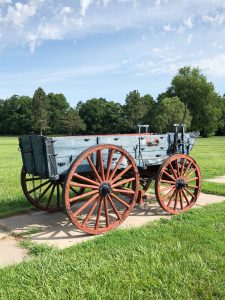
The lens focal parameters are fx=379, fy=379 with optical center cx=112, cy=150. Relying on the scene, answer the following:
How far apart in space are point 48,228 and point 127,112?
71036 mm

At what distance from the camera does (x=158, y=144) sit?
699cm

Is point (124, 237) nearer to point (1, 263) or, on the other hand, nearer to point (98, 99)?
point (1, 263)

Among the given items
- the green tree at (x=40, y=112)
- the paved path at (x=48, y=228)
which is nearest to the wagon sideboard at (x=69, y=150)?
the paved path at (x=48, y=228)

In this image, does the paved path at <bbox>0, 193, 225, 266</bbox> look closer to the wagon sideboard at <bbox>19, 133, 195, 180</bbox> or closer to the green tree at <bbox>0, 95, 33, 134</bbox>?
the wagon sideboard at <bbox>19, 133, 195, 180</bbox>

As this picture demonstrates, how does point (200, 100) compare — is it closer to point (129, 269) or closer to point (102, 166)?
point (102, 166)

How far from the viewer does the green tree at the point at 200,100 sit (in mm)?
62250

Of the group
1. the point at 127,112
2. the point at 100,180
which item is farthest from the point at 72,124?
the point at 100,180

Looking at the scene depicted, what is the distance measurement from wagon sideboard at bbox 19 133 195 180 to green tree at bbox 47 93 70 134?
253 ft

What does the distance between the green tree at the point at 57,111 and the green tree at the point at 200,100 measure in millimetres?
29577

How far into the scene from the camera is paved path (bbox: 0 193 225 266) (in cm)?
A: 520

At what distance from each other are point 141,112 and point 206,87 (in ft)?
51.1

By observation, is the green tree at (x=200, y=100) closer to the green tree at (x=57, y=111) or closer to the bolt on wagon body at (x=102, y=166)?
the green tree at (x=57, y=111)

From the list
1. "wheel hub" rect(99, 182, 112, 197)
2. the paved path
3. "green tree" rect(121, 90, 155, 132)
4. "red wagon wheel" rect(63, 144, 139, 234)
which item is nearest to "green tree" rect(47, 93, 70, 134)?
"green tree" rect(121, 90, 155, 132)

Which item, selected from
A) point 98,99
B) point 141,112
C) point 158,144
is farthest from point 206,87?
point 158,144
